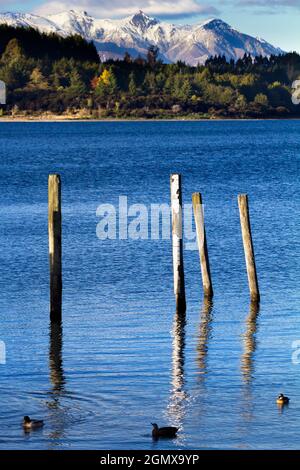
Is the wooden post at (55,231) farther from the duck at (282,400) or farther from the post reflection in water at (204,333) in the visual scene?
the duck at (282,400)

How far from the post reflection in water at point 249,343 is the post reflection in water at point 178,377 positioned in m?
1.39

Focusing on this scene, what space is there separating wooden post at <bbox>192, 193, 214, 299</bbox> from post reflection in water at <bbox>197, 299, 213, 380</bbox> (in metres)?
0.52

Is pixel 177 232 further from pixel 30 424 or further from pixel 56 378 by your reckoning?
pixel 30 424

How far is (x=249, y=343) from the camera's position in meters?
29.2

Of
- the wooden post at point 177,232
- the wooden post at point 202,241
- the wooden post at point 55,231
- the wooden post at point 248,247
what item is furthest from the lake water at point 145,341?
the wooden post at point 55,231

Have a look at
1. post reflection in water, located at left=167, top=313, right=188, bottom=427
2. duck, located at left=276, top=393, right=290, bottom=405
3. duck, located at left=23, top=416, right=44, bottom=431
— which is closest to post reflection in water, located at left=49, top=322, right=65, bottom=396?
post reflection in water, located at left=167, top=313, right=188, bottom=427

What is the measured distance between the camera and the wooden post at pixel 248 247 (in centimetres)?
3494

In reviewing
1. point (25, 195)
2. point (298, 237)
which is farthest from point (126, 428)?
point (25, 195)

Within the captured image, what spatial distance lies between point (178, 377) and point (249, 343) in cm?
408

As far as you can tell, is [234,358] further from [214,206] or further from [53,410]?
[214,206]

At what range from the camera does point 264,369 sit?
2630 cm

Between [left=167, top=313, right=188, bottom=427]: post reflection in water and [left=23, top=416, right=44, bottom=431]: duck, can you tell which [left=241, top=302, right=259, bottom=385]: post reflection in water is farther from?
[left=23, top=416, right=44, bottom=431]: duck

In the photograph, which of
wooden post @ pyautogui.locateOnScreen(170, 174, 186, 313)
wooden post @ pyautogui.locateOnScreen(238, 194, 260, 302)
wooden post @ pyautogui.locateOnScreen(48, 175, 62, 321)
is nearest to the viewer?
wooden post @ pyautogui.locateOnScreen(48, 175, 62, 321)

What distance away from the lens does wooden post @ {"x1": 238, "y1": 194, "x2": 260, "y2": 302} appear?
3494 cm
